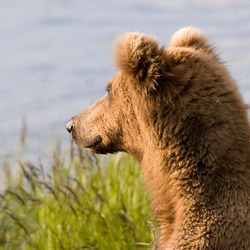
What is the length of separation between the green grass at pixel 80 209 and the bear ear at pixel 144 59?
2736 mm

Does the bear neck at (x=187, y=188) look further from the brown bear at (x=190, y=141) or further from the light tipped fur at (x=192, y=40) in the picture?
the light tipped fur at (x=192, y=40)

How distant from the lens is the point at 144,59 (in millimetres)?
6387

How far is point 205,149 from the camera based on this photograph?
20.5 ft

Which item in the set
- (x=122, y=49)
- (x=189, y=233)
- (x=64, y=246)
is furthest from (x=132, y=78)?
(x=64, y=246)

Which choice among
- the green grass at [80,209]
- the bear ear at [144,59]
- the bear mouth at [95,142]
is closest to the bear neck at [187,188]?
the bear ear at [144,59]

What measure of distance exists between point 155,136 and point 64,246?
3.34 meters

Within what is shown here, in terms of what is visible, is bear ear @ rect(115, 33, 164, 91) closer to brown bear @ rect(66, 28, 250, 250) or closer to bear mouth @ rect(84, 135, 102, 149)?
brown bear @ rect(66, 28, 250, 250)

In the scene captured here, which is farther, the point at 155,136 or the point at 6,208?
the point at 6,208

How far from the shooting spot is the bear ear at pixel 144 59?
6352mm

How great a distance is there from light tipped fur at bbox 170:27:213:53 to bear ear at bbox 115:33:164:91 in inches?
20.8

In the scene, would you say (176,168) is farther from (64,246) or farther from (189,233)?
(64,246)

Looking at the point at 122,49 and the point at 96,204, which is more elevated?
the point at 122,49

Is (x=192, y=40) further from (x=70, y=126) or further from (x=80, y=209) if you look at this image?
(x=80, y=209)

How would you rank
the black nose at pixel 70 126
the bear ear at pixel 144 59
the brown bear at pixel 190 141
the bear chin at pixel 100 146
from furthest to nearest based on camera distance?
the black nose at pixel 70 126
the bear chin at pixel 100 146
the bear ear at pixel 144 59
the brown bear at pixel 190 141
